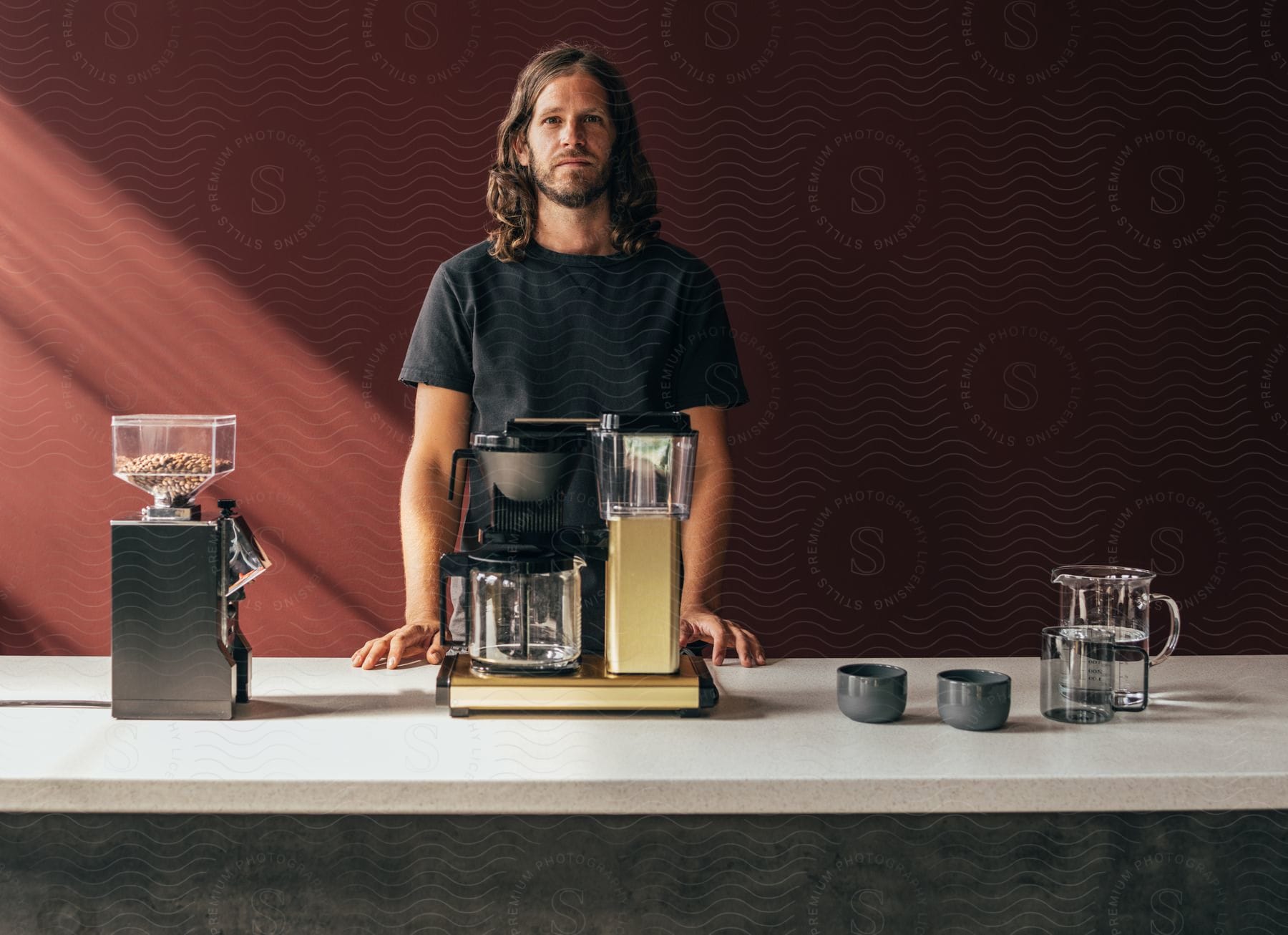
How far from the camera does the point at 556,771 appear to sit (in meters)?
1.25

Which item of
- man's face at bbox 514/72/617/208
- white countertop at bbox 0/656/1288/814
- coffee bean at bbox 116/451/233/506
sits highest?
man's face at bbox 514/72/617/208

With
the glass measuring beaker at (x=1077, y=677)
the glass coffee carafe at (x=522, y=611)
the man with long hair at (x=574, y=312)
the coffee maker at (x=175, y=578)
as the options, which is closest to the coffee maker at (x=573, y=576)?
the glass coffee carafe at (x=522, y=611)

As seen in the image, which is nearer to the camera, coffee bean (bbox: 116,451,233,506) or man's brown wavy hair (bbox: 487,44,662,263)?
coffee bean (bbox: 116,451,233,506)

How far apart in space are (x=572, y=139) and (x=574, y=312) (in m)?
0.37

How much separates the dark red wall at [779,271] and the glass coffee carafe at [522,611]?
5.79ft

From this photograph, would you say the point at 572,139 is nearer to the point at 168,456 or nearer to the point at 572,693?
the point at 168,456

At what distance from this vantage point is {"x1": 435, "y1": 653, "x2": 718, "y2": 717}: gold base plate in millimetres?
1461

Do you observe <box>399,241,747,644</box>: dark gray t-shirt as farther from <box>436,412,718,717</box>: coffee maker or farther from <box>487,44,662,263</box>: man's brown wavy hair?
<box>436,412,718,717</box>: coffee maker

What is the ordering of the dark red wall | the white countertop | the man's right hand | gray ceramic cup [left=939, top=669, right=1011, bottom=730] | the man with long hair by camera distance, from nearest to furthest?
1. the white countertop
2. gray ceramic cup [left=939, top=669, right=1011, bottom=730]
3. the man's right hand
4. the man with long hair
5. the dark red wall

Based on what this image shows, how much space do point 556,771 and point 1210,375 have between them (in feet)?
9.04

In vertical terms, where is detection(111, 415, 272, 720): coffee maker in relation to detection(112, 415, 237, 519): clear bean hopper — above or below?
below

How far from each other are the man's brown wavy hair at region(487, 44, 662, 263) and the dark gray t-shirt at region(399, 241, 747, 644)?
0.04 metres

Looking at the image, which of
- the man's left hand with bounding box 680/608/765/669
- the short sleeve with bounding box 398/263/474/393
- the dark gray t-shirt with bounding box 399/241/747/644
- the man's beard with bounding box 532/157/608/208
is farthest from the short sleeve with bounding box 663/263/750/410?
A: the man's left hand with bounding box 680/608/765/669

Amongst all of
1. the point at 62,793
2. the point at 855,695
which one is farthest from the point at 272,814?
the point at 855,695
